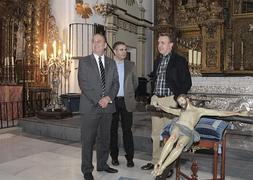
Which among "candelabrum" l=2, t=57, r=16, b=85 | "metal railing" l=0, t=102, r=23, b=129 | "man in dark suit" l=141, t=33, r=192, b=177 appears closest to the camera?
"man in dark suit" l=141, t=33, r=192, b=177

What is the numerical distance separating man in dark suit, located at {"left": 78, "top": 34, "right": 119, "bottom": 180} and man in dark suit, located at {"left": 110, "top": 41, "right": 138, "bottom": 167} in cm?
27

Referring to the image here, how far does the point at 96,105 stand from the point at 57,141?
7.70 ft

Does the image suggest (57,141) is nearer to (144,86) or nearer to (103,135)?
(103,135)

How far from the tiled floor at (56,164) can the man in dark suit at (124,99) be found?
0.75 feet

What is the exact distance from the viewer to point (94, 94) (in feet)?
11.5

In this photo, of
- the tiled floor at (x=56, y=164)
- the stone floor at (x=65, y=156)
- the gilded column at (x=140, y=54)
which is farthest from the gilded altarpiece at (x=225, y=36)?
the tiled floor at (x=56, y=164)

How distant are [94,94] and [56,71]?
4169 millimetres

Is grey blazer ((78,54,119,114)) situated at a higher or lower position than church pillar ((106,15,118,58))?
lower

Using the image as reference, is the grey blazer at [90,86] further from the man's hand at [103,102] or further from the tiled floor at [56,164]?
the tiled floor at [56,164]

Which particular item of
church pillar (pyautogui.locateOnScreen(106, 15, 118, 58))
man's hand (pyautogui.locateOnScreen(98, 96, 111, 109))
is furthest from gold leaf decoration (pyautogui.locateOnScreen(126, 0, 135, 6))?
man's hand (pyautogui.locateOnScreen(98, 96, 111, 109))

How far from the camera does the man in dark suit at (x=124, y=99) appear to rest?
155 inches

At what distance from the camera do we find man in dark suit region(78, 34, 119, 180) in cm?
351

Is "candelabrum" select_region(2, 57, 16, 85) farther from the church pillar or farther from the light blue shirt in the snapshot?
the light blue shirt

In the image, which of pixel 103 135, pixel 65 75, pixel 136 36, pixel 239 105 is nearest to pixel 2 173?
pixel 103 135
